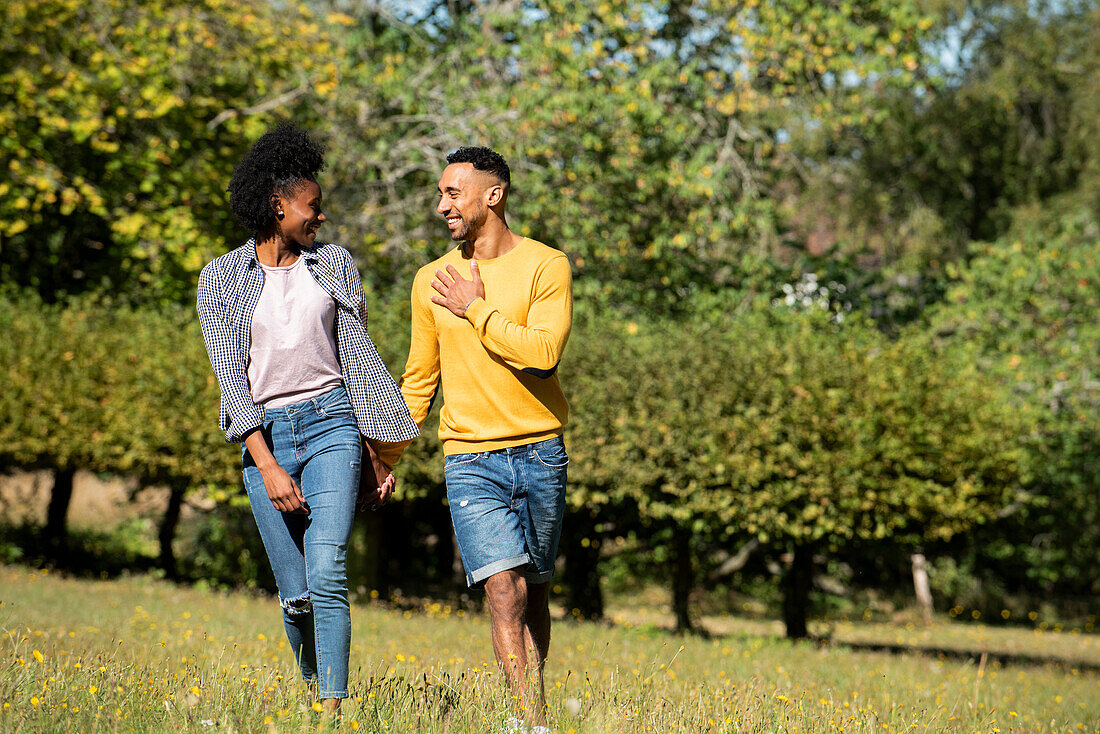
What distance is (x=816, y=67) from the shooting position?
14562mm

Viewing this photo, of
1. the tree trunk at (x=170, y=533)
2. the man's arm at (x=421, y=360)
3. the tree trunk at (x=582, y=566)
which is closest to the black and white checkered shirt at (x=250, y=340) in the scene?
the man's arm at (x=421, y=360)

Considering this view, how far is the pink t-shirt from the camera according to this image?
3564mm

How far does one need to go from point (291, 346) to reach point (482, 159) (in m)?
1.02

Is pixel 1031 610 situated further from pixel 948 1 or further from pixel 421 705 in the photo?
pixel 421 705

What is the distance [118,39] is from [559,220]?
6.55 m

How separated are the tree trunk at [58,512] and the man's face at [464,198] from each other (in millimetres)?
14563

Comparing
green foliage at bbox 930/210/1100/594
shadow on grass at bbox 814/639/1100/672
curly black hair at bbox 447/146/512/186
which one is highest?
green foliage at bbox 930/210/1100/594

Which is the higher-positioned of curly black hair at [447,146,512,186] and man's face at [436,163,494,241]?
curly black hair at [447,146,512,186]

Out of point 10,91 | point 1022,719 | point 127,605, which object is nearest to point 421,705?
point 1022,719

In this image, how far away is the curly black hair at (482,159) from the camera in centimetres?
387

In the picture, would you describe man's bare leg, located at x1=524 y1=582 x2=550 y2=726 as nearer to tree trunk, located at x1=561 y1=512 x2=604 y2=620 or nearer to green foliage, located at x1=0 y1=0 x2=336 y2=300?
tree trunk, located at x1=561 y1=512 x2=604 y2=620

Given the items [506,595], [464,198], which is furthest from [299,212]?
[506,595]

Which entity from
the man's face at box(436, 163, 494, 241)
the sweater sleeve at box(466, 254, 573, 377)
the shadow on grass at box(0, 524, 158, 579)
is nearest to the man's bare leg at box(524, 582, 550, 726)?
the sweater sleeve at box(466, 254, 573, 377)

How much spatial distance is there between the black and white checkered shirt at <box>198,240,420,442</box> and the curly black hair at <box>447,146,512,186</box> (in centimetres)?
59
